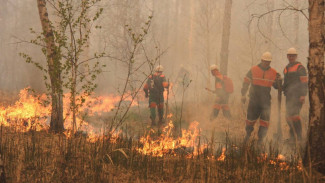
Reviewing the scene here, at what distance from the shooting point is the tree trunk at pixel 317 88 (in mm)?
4113

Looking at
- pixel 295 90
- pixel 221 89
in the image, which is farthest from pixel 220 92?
pixel 295 90

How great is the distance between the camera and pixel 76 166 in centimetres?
399

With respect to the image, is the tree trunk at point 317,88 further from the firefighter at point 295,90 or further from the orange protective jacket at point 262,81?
the firefighter at point 295,90

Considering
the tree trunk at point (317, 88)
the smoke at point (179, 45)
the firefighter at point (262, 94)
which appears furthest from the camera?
the smoke at point (179, 45)

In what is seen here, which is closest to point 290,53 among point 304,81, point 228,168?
point 304,81

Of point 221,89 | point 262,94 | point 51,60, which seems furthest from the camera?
point 221,89

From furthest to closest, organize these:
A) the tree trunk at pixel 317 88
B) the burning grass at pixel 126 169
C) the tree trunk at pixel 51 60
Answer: the tree trunk at pixel 51 60, the tree trunk at pixel 317 88, the burning grass at pixel 126 169

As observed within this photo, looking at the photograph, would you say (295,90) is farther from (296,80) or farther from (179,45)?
(179,45)

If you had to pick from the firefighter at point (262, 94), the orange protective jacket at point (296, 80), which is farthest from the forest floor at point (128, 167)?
the orange protective jacket at point (296, 80)

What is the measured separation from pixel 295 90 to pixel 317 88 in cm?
329

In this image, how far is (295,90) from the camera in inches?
284

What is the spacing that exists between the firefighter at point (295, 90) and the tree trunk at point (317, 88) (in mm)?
3100

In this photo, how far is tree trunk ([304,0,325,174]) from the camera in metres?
4.11

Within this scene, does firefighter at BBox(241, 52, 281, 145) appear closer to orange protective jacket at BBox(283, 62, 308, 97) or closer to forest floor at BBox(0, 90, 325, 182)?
orange protective jacket at BBox(283, 62, 308, 97)
